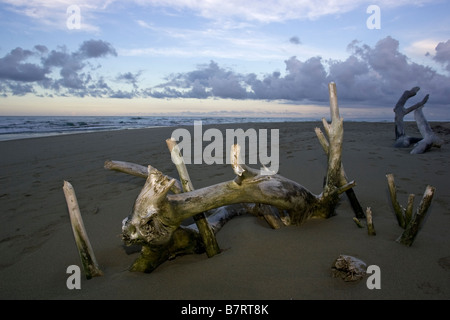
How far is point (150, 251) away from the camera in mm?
2713

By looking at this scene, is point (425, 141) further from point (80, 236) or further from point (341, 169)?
point (80, 236)

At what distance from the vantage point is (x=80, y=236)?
9.16 feet

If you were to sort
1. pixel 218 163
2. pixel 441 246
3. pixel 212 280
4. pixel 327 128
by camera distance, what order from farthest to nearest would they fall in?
1. pixel 218 163
2. pixel 327 128
3. pixel 441 246
4. pixel 212 280

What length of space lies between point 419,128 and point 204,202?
9108mm

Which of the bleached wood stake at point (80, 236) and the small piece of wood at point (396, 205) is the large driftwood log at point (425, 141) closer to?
the small piece of wood at point (396, 205)

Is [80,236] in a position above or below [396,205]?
below

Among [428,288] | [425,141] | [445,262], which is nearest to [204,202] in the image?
[428,288]


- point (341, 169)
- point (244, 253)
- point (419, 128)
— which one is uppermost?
point (419, 128)

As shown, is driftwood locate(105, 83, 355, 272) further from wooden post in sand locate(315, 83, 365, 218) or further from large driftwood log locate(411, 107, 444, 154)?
large driftwood log locate(411, 107, 444, 154)

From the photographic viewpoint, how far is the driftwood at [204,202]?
8.30 ft
